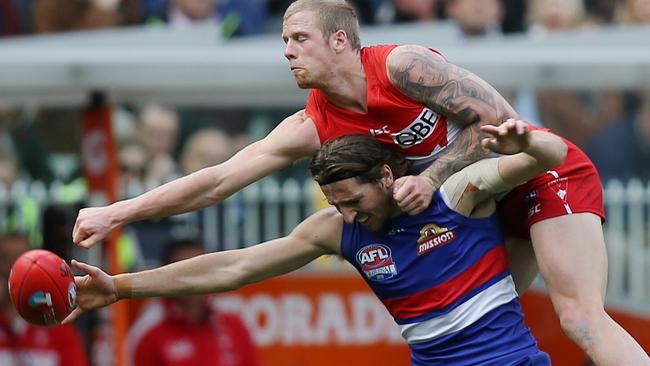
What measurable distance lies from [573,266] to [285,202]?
17.4ft

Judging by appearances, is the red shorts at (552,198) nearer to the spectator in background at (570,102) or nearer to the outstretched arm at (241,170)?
the outstretched arm at (241,170)

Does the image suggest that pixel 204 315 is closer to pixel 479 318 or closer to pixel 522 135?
pixel 479 318

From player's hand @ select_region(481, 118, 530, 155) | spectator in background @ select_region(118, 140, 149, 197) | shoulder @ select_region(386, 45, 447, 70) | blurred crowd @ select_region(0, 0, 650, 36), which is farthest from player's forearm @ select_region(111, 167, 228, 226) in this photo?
blurred crowd @ select_region(0, 0, 650, 36)

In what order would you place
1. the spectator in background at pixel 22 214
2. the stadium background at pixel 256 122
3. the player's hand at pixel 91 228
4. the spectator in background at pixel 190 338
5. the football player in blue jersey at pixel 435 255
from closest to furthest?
the football player in blue jersey at pixel 435 255
the player's hand at pixel 91 228
the stadium background at pixel 256 122
the spectator in background at pixel 190 338
the spectator in background at pixel 22 214

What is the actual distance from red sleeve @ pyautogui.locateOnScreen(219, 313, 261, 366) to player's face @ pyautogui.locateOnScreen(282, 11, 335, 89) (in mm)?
4235

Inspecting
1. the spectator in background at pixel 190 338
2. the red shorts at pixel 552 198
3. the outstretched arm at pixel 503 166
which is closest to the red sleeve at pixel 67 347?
the spectator in background at pixel 190 338

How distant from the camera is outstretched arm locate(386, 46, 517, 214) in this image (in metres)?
6.23

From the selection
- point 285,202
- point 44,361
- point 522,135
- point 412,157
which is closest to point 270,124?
point 285,202

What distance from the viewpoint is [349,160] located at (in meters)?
6.02

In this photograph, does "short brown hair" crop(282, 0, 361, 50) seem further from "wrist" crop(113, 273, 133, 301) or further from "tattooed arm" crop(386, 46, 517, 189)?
"wrist" crop(113, 273, 133, 301)

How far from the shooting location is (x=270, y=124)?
12.5 meters

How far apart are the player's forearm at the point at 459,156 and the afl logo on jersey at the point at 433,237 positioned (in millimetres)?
182

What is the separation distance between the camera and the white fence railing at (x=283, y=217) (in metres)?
11.3

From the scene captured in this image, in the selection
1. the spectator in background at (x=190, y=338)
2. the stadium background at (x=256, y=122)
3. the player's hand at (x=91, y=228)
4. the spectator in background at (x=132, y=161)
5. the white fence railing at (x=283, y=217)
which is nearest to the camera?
the player's hand at (x=91, y=228)
